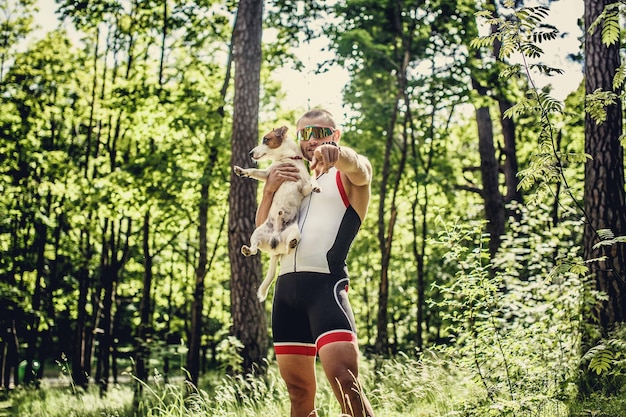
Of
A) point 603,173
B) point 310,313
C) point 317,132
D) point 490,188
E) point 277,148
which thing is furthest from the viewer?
point 490,188

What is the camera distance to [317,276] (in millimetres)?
2902

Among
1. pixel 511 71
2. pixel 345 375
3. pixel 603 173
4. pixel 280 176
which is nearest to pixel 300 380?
pixel 345 375

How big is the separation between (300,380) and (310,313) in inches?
15.1

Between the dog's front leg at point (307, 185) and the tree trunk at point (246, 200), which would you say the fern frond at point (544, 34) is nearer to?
the dog's front leg at point (307, 185)

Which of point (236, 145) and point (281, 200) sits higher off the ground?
point (236, 145)

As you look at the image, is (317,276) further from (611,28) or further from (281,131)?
(611,28)

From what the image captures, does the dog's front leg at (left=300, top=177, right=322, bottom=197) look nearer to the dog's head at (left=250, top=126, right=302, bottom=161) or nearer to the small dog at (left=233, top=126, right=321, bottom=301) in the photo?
the small dog at (left=233, top=126, right=321, bottom=301)

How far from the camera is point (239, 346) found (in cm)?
726

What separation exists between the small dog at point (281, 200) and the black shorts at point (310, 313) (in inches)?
6.5

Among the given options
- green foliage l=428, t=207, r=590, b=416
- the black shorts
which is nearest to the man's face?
the black shorts

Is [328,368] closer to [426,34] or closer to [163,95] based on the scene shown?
[163,95]

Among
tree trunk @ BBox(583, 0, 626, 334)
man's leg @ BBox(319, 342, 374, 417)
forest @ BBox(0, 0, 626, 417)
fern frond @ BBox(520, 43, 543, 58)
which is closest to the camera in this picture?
man's leg @ BBox(319, 342, 374, 417)

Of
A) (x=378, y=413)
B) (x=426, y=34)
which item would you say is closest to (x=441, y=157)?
(x=426, y=34)

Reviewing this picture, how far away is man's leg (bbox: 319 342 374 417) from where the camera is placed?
8.62 feet
